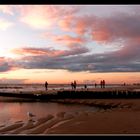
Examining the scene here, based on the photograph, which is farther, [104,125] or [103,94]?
[103,94]

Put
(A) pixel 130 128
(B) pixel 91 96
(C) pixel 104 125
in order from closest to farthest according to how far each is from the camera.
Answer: (A) pixel 130 128, (C) pixel 104 125, (B) pixel 91 96

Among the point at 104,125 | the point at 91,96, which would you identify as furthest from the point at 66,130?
the point at 91,96
